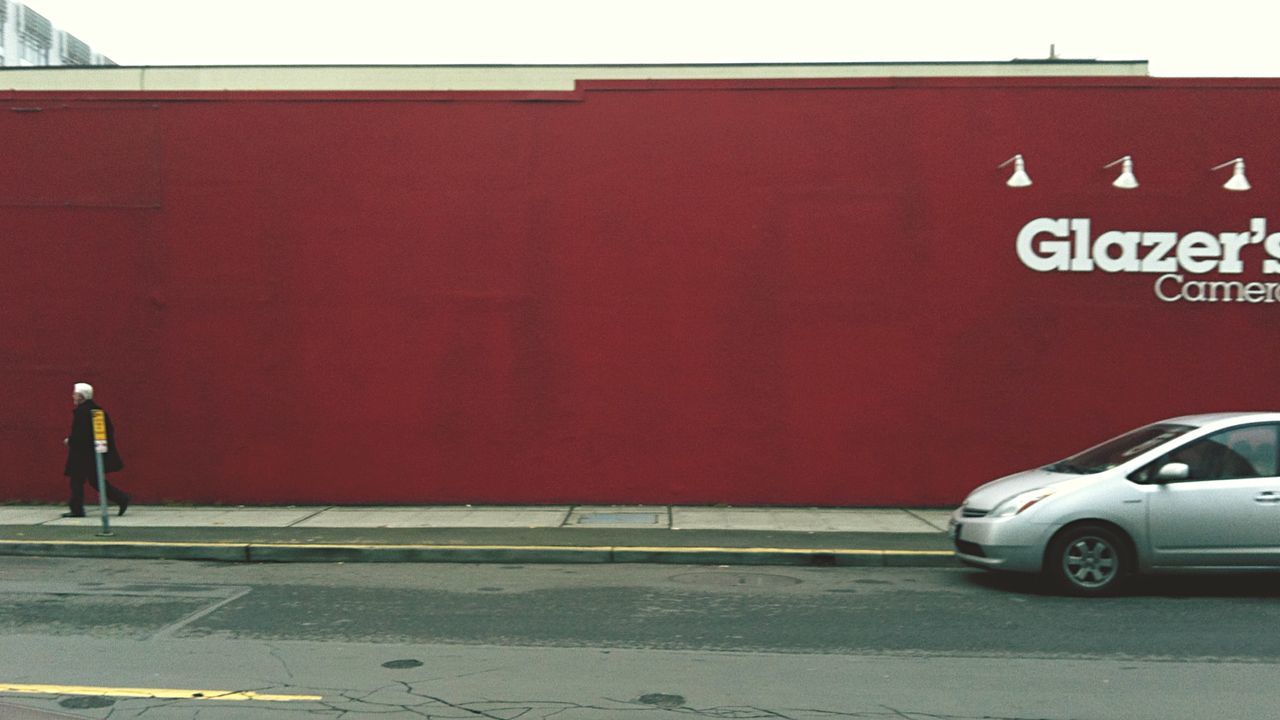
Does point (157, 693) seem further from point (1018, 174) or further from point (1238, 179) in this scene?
point (1238, 179)

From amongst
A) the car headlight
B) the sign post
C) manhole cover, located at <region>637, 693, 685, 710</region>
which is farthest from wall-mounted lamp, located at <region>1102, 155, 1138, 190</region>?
the sign post

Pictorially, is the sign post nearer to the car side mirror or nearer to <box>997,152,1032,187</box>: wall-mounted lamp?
the car side mirror

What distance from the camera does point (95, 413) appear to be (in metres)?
12.8

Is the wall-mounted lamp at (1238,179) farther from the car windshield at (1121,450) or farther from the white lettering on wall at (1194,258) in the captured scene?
the car windshield at (1121,450)

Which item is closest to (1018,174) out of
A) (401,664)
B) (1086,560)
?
(1086,560)

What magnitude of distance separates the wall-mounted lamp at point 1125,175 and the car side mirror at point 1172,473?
5760 millimetres

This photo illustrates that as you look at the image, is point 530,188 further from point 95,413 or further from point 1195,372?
point 1195,372

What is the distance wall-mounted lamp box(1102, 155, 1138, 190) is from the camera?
1438cm

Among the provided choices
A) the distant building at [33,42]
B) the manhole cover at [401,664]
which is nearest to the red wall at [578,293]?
the manhole cover at [401,664]

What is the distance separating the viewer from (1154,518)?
9.59 meters

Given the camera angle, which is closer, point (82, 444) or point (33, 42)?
point (82, 444)

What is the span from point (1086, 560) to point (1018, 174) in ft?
20.8

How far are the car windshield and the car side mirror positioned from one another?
1.30 ft

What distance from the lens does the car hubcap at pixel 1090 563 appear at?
9641mm
